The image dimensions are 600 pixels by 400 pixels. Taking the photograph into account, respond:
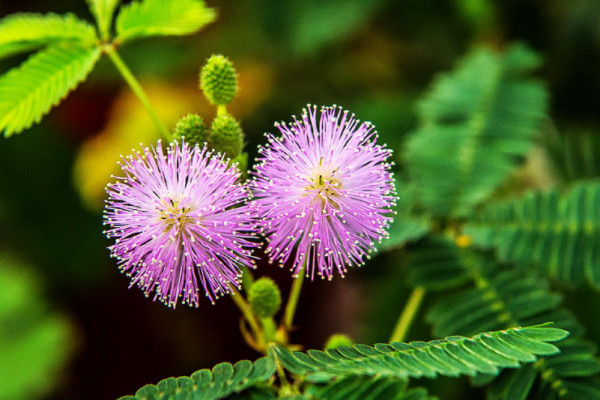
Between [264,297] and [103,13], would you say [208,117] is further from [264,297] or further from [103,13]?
[264,297]

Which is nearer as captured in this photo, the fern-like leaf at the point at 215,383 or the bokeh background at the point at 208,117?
the fern-like leaf at the point at 215,383

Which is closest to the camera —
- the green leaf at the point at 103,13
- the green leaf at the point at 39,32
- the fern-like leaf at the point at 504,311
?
the fern-like leaf at the point at 504,311

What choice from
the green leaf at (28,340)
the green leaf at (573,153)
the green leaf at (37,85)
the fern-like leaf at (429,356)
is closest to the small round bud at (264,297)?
the fern-like leaf at (429,356)

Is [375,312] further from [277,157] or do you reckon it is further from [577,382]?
[277,157]

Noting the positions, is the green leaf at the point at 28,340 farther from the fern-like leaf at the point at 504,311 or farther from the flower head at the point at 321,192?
the flower head at the point at 321,192

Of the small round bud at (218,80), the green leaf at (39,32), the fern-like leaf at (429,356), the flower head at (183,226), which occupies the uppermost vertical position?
the green leaf at (39,32)

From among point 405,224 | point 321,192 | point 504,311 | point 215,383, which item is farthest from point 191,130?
point 504,311

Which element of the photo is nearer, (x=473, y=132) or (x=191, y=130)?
(x=191, y=130)
